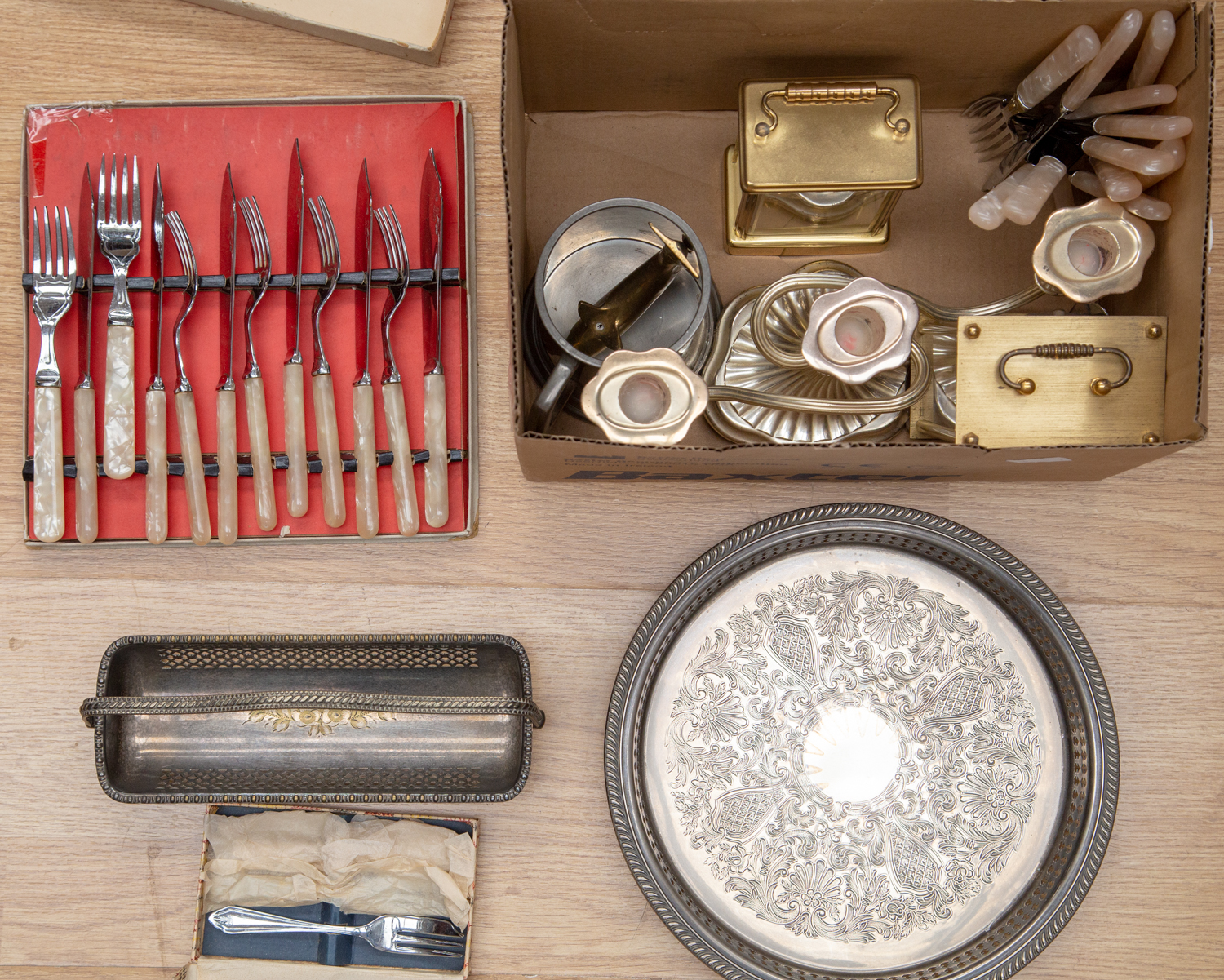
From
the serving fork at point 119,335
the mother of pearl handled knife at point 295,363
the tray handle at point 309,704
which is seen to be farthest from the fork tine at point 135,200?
the tray handle at point 309,704

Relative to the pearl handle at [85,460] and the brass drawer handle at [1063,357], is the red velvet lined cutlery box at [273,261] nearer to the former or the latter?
the pearl handle at [85,460]

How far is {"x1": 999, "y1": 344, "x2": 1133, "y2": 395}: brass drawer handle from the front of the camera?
1.75 feet

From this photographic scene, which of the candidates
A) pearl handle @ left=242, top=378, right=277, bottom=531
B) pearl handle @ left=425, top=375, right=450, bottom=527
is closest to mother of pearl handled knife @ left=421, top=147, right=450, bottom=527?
pearl handle @ left=425, top=375, right=450, bottom=527

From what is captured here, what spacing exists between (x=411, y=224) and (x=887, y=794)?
54 centimetres

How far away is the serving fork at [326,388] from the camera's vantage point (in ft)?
1.99

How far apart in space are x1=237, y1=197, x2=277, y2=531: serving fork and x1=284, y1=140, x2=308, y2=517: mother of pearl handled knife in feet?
0.05

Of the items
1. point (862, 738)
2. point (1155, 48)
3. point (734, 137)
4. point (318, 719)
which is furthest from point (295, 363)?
point (1155, 48)

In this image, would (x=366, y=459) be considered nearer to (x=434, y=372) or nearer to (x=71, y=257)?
(x=434, y=372)

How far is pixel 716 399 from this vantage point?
57 cm

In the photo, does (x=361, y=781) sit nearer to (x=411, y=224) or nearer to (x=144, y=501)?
(x=144, y=501)

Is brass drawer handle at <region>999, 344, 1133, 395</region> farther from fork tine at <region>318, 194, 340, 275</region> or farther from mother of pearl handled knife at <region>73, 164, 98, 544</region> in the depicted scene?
mother of pearl handled knife at <region>73, 164, 98, 544</region>

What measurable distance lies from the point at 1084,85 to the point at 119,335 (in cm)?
68

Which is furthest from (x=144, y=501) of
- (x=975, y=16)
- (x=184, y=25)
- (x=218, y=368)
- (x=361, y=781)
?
(x=975, y=16)

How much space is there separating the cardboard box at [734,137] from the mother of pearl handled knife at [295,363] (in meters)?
0.16
